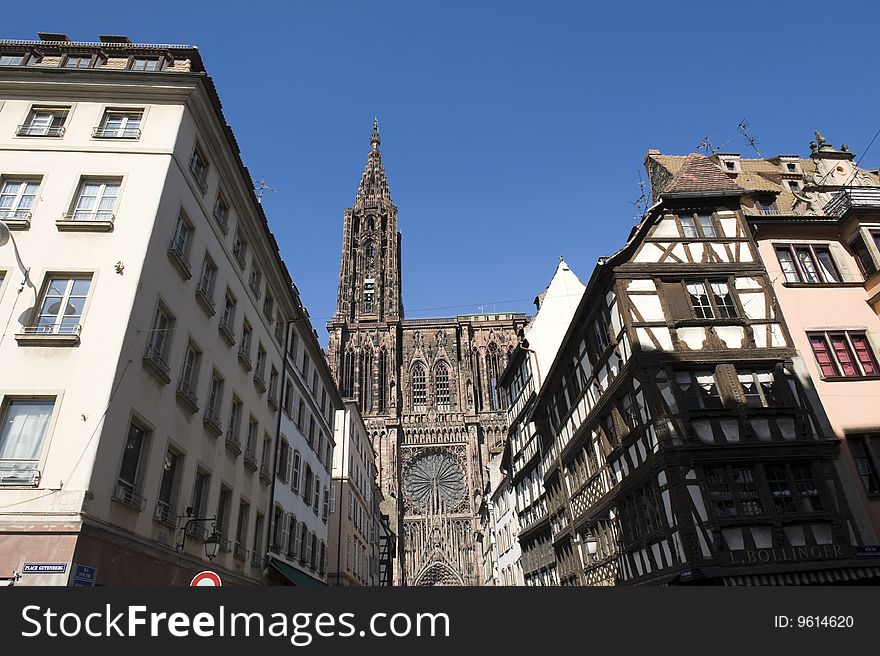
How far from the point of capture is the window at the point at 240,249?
17.5 metres

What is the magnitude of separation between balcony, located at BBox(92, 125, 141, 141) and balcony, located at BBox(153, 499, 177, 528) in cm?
862

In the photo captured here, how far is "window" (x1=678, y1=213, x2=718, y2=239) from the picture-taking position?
17.6 metres

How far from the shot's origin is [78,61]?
14.5 metres

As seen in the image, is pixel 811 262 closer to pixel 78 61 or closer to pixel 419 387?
pixel 78 61

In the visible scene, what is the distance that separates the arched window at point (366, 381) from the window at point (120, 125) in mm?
60220

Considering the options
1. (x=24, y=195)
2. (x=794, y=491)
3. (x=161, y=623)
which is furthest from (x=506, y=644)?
(x=24, y=195)

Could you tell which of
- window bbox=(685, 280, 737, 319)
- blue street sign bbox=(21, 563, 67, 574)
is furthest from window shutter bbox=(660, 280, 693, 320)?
blue street sign bbox=(21, 563, 67, 574)

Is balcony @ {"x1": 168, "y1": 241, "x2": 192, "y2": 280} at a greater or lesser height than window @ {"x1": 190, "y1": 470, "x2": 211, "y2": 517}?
greater

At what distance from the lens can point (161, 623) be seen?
550 cm

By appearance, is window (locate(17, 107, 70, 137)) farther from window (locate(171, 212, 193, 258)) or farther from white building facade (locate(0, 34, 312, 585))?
window (locate(171, 212, 193, 258))

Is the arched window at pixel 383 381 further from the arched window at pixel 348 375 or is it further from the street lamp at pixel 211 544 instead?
the street lamp at pixel 211 544

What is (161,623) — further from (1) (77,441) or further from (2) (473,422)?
(2) (473,422)

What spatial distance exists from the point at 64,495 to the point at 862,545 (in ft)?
55.1

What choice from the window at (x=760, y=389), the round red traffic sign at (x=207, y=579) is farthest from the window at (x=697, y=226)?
the round red traffic sign at (x=207, y=579)
